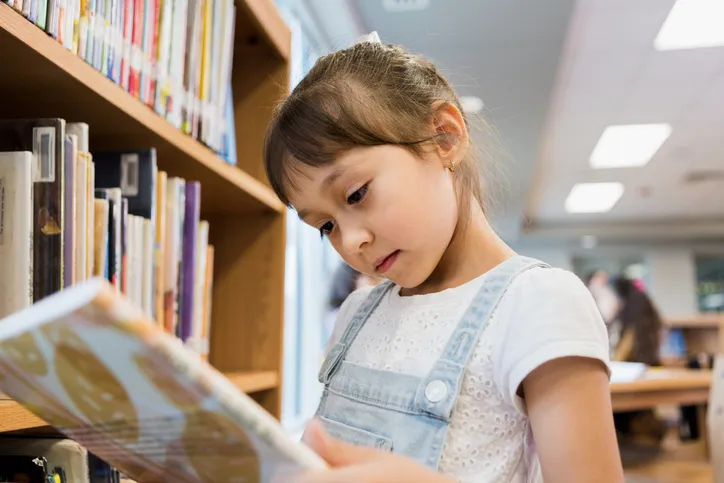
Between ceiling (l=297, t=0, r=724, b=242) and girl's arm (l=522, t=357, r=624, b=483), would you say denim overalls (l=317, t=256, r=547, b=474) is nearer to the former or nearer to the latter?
girl's arm (l=522, t=357, r=624, b=483)

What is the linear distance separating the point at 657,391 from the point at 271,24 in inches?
73.9

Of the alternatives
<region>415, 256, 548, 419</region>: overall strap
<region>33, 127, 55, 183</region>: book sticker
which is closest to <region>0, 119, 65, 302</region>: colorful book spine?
<region>33, 127, 55, 183</region>: book sticker

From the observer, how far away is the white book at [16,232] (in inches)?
27.0

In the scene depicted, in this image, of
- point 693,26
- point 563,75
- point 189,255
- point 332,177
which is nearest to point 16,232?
point 332,177

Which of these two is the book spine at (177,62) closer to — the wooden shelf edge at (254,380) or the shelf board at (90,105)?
the shelf board at (90,105)

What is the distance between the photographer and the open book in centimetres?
A: 35

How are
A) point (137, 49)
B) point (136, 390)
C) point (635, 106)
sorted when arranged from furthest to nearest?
point (635, 106) < point (137, 49) < point (136, 390)

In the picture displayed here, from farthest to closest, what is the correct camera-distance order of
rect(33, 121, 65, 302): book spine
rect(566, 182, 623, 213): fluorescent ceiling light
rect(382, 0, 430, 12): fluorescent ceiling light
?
rect(566, 182, 623, 213): fluorescent ceiling light
rect(382, 0, 430, 12): fluorescent ceiling light
rect(33, 121, 65, 302): book spine

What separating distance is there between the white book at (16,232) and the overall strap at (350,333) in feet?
1.26

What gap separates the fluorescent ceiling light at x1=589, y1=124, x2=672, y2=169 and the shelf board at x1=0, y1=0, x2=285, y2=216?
4327 millimetres

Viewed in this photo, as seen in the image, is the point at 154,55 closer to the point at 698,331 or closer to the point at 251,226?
the point at 251,226

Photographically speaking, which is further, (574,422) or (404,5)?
(404,5)

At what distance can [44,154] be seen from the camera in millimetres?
733

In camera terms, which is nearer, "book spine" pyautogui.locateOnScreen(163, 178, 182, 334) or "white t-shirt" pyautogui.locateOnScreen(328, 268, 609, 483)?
"white t-shirt" pyautogui.locateOnScreen(328, 268, 609, 483)
